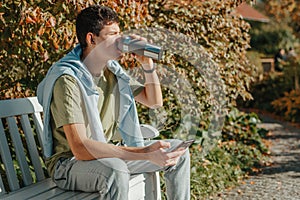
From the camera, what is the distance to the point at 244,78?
18.7 feet

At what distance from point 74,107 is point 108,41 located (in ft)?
1.27

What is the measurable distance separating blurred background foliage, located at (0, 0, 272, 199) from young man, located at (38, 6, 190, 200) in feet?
2.08

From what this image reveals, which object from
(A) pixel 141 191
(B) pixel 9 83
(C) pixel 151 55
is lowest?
(A) pixel 141 191

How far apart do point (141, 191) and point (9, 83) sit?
5.19 feet

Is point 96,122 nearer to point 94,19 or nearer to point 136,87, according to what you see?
point 94,19

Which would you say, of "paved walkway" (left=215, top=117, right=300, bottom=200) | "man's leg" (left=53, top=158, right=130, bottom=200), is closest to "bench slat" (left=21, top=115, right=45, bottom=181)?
"man's leg" (left=53, top=158, right=130, bottom=200)

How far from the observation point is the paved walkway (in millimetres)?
4770

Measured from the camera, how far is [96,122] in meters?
2.85

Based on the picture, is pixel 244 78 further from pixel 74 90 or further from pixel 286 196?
pixel 74 90

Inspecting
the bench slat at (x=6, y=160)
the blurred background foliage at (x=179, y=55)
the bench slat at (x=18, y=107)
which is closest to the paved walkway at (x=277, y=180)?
the blurred background foliage at (x=179, y=55)

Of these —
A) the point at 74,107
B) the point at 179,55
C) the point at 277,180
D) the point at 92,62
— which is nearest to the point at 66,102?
the point at 74,107

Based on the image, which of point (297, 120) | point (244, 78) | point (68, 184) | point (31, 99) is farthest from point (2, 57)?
point (297, 120)

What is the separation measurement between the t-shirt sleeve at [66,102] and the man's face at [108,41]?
0.75 ft

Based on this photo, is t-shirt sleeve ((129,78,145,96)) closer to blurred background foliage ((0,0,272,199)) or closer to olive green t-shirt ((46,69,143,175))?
olive green t-shirt ((46,69,143,175))
